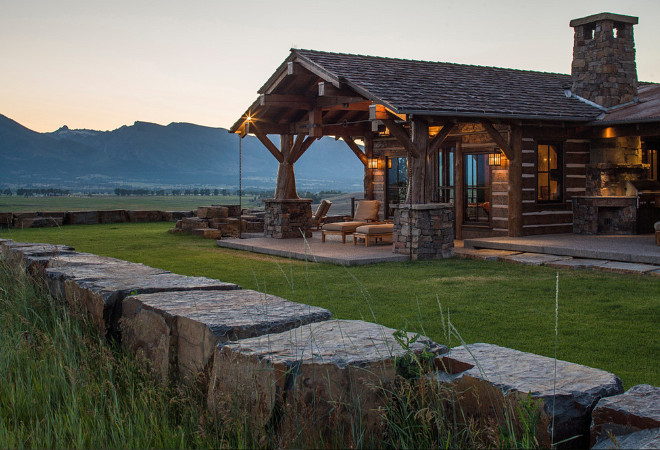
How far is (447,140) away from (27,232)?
13087mm

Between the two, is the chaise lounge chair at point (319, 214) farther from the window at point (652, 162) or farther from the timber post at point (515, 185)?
the window at point (652, 162)

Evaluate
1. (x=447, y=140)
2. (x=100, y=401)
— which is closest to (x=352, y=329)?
(x=100, y=401)

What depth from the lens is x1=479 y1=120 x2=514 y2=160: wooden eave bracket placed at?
13867 millimetres

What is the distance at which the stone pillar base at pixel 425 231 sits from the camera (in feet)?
42.4

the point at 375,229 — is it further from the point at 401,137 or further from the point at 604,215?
the point at 604,215

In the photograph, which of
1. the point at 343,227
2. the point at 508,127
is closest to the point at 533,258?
the point at 508,127

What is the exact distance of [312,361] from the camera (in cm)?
292

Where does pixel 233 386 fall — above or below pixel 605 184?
below

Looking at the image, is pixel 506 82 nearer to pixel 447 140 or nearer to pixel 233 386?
pixel 447 140

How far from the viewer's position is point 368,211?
1681 cm

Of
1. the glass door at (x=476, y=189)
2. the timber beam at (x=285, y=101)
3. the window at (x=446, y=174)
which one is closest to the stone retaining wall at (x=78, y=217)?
the timber beam at (x=285, y=101)

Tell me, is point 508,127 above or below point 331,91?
below

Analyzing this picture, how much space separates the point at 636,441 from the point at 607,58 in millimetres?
16161

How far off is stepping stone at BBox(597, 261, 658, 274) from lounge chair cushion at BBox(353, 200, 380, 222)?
6.71m
